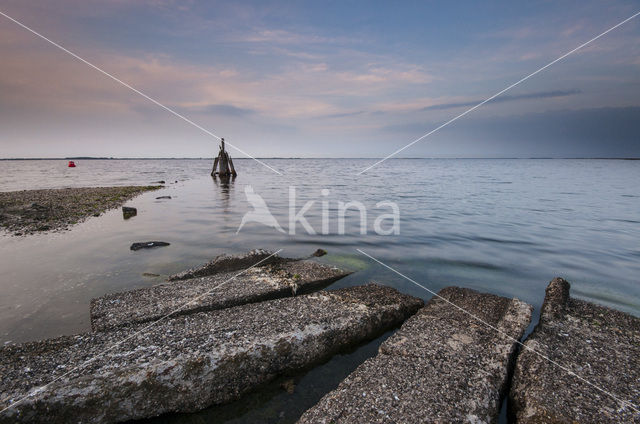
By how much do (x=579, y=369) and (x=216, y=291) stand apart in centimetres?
472

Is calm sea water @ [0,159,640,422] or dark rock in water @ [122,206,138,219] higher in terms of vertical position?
dark rock in water @ [122,206,138,219]

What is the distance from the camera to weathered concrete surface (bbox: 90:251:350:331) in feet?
13.6

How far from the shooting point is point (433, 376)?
301 centimetres

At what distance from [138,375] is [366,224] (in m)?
10.2

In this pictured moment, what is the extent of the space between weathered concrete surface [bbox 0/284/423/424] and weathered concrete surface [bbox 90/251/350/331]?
0.39 metres

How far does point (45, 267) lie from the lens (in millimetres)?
6535

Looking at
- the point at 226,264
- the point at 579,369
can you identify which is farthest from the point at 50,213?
the point at 579,369

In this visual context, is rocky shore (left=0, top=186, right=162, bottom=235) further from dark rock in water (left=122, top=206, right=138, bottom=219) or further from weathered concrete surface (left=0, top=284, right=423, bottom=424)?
weathered concrete surface (left=0, top=284, right=423, bottom=424)

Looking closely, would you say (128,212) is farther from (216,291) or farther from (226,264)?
(216,291)

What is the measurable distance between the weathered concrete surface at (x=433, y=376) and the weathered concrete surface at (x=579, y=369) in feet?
0.74

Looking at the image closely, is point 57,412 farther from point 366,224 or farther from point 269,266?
point 366,224

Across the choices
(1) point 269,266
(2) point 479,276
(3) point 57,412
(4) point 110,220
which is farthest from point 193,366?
(4) point 110,220

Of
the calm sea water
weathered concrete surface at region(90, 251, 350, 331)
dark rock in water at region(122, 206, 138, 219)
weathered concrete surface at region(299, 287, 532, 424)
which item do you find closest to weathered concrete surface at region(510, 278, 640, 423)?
weathered concrete surface at region(299, 287, 532, 424)

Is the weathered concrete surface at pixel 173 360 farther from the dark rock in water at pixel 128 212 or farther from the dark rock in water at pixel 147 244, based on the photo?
the dark rock in water at pixel 128 212
